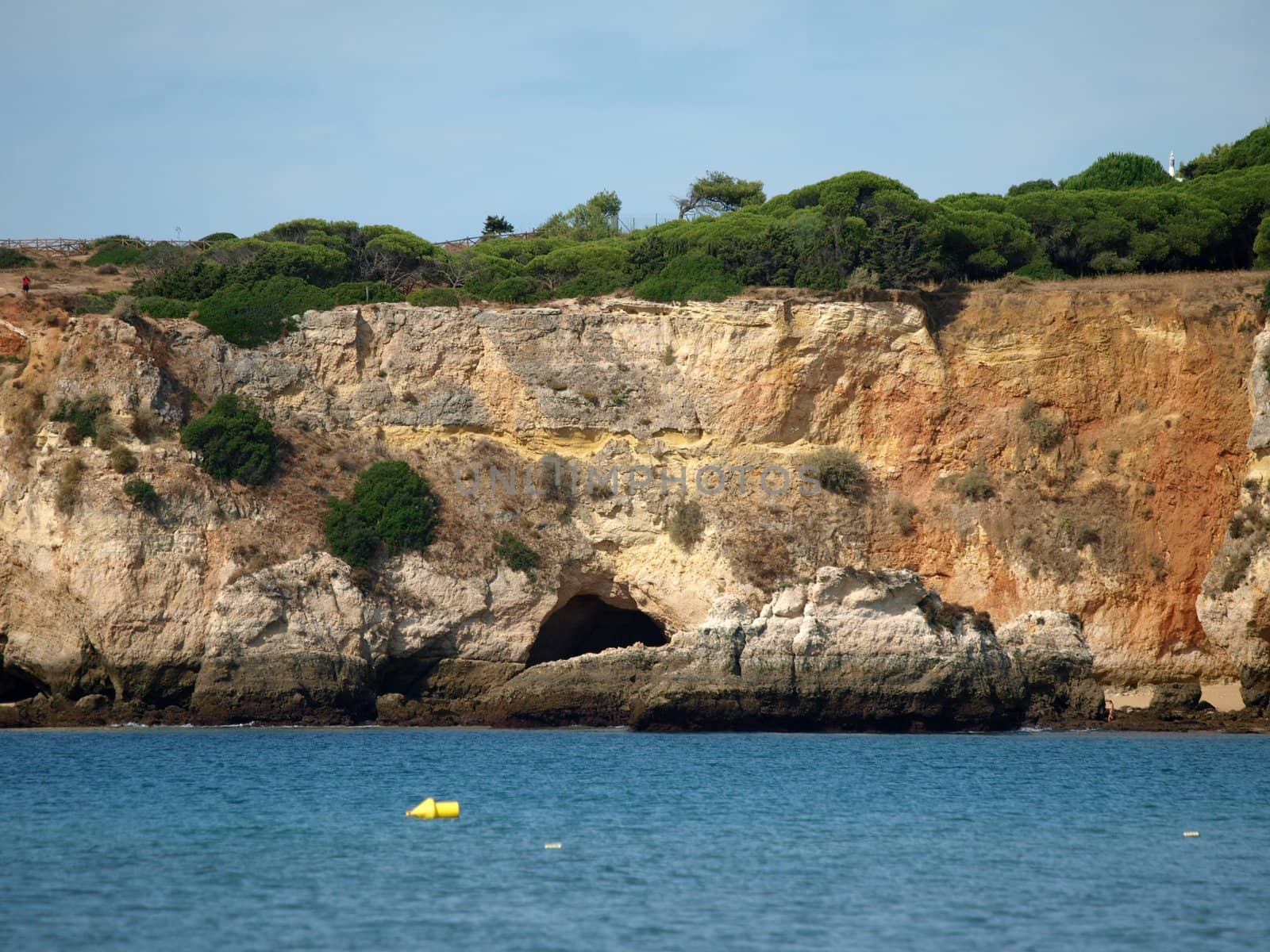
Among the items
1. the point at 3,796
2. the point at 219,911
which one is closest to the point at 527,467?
the point at 3,796

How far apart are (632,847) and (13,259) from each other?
34592mm

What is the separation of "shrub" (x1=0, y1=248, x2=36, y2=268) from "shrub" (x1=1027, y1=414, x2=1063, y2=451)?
28.9m

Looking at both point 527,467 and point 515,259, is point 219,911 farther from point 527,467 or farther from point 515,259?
point 515,259

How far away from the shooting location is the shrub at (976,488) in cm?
3250

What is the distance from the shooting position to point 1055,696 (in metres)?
30.4

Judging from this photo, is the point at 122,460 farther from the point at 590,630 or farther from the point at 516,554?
the point at 590,630

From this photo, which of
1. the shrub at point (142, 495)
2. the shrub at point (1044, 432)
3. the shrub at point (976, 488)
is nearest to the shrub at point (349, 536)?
the shrub at point (142, 495)

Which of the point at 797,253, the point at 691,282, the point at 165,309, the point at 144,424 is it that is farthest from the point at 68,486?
the point at 797,253

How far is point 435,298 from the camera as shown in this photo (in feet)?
118

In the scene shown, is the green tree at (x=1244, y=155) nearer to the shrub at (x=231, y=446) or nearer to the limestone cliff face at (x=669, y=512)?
the limestone cliff face at (x=669, y=512)

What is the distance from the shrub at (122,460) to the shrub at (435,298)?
7.83 meters

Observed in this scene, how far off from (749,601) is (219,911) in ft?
61.6

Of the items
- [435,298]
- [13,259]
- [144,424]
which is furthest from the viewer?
[13,259]

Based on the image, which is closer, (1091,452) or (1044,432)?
(1044,432)
